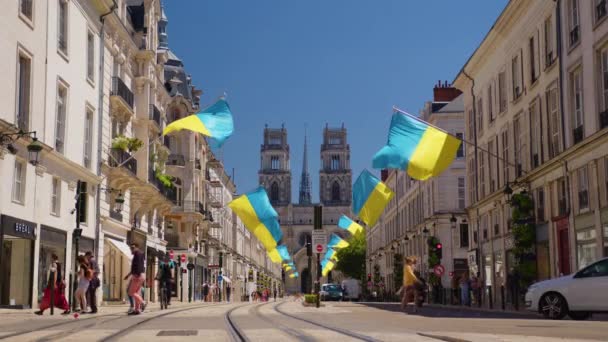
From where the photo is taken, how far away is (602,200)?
26.3m

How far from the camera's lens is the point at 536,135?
34188mm

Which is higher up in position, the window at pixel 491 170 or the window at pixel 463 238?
the window at pixel 491 170

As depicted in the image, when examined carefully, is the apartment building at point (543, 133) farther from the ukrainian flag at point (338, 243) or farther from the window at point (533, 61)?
the ukrainian flag at point (338, 243)

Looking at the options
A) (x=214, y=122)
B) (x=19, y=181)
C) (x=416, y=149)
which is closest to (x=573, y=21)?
(x=416, y=149)

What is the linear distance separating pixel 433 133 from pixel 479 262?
18.4 meters

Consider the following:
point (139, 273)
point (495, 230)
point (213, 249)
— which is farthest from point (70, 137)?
point (213, 249)

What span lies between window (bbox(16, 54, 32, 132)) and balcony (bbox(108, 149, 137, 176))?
10.2m

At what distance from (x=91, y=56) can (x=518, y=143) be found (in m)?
17.4

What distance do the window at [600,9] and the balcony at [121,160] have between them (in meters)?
19.0

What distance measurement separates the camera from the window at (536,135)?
33.5m

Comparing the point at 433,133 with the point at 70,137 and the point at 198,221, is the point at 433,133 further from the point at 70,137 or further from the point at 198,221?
the point at 198,221

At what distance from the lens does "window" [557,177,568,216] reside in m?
30.2

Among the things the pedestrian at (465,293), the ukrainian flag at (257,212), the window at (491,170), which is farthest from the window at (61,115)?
the window at (491,170)

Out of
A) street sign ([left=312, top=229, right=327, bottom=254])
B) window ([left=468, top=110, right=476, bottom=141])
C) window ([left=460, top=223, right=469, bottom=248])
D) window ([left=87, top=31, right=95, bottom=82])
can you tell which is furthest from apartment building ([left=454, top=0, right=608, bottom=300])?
window ([left=87, top=31, right=95, bottom=82])
